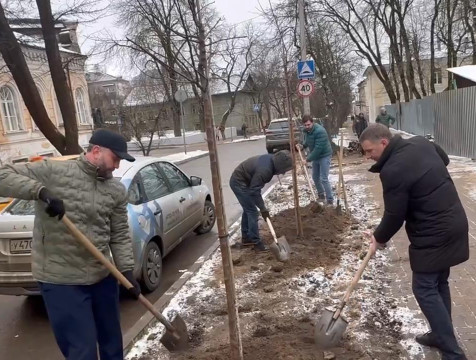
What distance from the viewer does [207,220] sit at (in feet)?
25.4

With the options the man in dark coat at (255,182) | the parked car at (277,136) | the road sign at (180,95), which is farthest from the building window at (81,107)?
the man in dark coat at (255,182)

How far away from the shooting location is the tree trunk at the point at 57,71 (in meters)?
12.2

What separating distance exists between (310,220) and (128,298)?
10.7 feet

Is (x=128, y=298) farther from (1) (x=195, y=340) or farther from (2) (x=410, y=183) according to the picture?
(2) (x=410, y=183)

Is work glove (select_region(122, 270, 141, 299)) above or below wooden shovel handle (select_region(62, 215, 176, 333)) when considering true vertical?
below

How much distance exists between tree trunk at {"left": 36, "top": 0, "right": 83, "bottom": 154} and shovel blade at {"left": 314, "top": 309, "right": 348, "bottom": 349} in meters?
10.7

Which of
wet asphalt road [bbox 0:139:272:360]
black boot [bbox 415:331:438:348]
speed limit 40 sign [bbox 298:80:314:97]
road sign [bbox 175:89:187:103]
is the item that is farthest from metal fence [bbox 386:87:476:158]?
black boot [bbox 415:331:438:348]

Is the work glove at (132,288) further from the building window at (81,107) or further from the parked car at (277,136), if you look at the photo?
the building window at (81,107)

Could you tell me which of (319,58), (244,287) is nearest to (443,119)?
(319,58)

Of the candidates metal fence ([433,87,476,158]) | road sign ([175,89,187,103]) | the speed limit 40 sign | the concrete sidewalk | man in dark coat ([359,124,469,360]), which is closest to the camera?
man in dark coat ([359,124,469,360])

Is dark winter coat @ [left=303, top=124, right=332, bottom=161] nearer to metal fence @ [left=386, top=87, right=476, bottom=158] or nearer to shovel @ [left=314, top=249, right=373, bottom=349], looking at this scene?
shovel @ [left=314, top=249, right=373, bottom=349]

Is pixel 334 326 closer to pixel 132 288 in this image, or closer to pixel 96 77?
pixel 132 288

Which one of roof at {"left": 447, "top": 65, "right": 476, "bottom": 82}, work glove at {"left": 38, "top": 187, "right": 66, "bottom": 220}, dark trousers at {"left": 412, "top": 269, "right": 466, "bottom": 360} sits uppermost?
roof at {"left": 447, "top": 65, "right": 476, "bottom": 82}

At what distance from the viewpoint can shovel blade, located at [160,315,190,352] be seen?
137 inches
